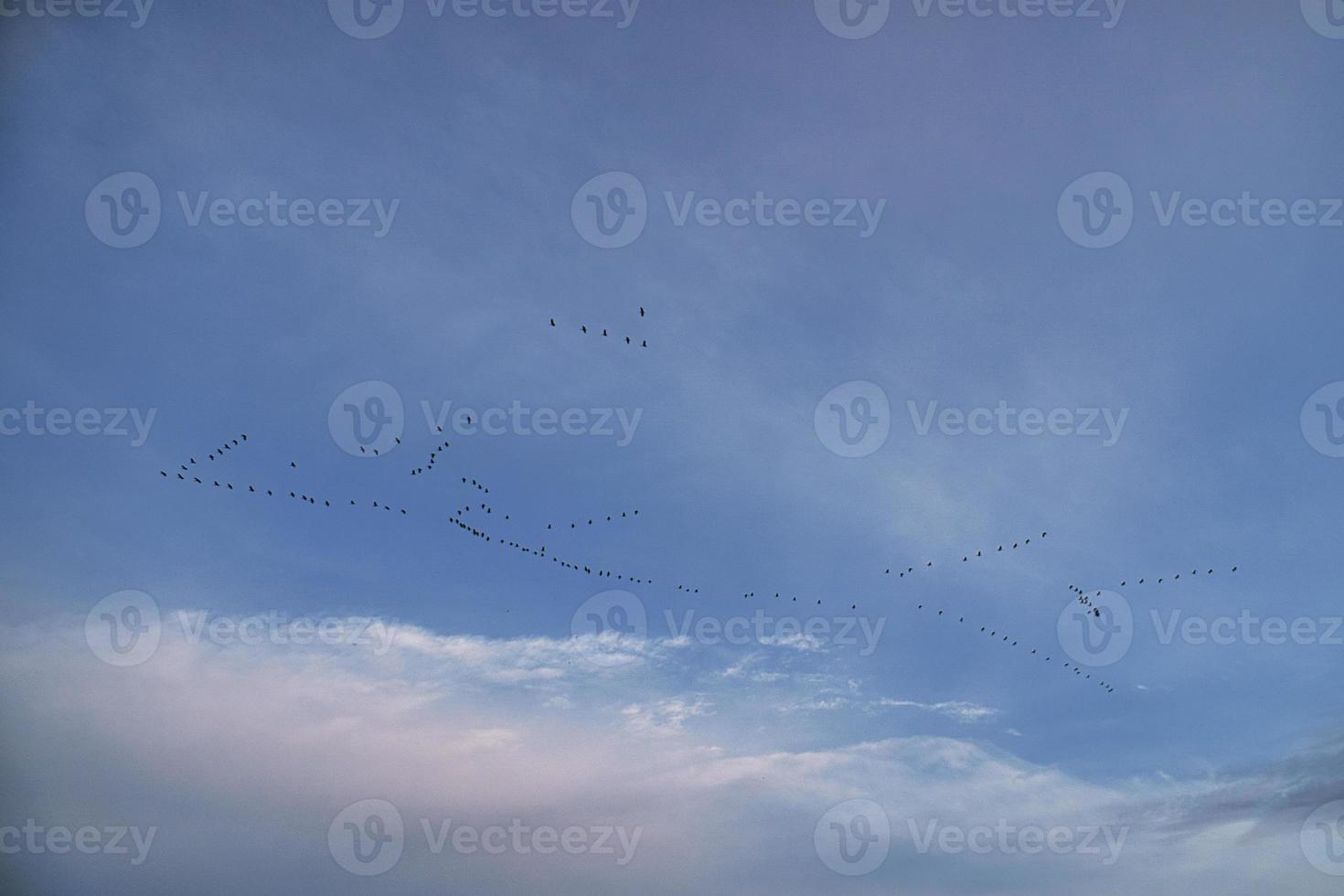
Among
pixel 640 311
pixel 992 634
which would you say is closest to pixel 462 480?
pixel 640 311

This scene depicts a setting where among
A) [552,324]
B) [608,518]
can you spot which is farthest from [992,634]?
[552,324]

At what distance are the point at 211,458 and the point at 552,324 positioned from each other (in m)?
22.7

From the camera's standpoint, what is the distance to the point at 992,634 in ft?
130

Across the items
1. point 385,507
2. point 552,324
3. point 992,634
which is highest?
point 552,324

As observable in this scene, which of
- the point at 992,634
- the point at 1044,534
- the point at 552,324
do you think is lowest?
the point at 992,634

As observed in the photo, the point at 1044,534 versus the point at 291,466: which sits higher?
the point at 291,466

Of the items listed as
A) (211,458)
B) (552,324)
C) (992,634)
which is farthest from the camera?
(992,634)

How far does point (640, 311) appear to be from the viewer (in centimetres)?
3238

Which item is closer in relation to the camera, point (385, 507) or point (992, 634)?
point (385, 507)

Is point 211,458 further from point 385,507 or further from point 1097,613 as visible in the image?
point 1097,613

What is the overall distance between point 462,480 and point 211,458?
567 inches

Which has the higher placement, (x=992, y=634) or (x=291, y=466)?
(x=291, y=466)

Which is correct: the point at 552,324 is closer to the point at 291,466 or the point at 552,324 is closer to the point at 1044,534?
the point at 291,466

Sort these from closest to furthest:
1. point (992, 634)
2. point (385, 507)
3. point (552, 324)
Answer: point (552, 324) < point (385, 507) < point (992, 634)
